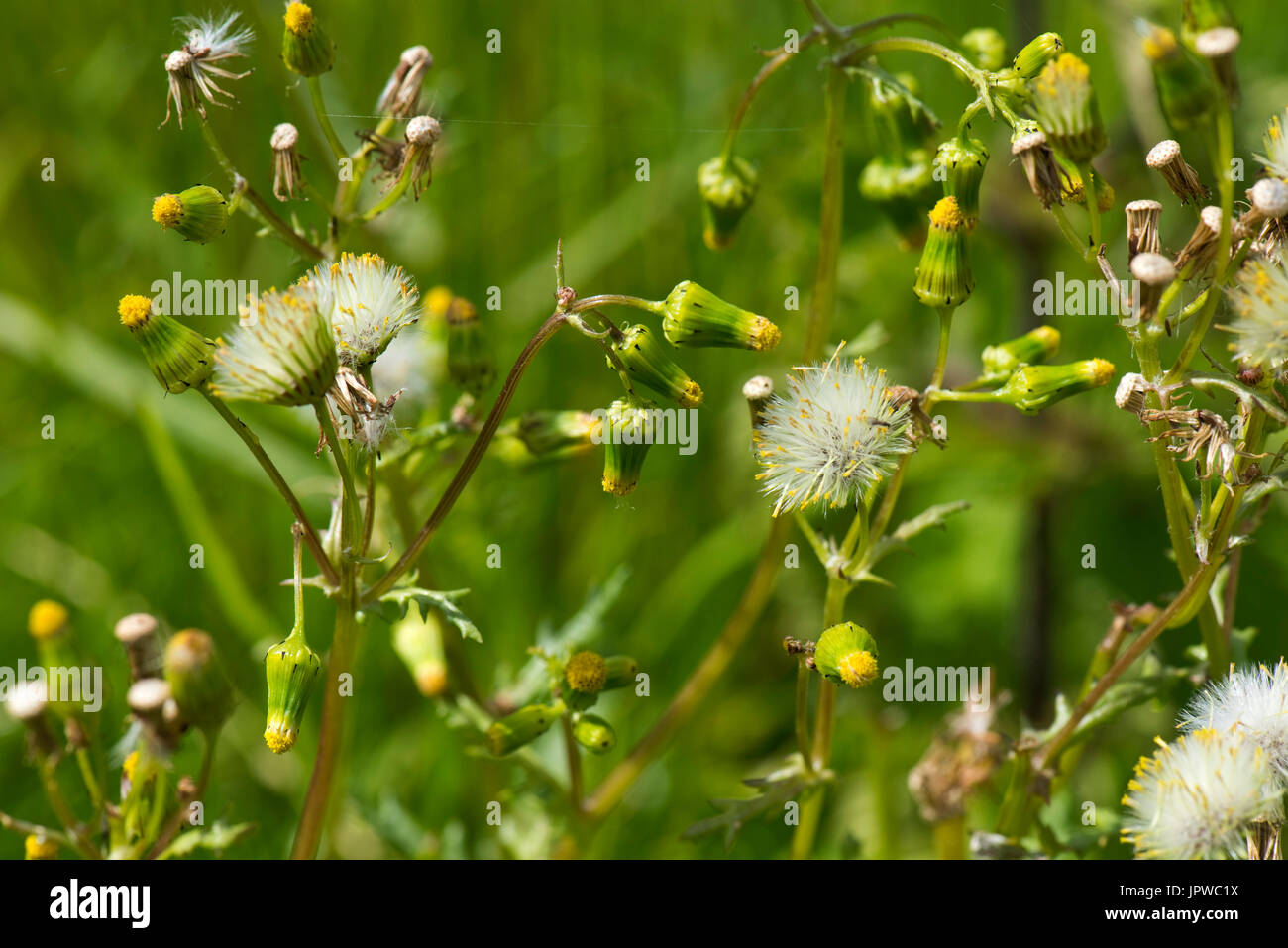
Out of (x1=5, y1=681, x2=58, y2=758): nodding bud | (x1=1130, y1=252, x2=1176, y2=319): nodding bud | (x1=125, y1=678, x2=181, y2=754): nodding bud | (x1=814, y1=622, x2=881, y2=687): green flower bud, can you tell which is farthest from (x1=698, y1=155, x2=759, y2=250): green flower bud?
(x1=5, y1=681, x2=58, y2=758): nodding bud

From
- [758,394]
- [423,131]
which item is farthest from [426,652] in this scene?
[423,131]

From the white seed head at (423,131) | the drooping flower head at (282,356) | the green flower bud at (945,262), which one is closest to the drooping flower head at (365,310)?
the drooping flower head at (282,356)

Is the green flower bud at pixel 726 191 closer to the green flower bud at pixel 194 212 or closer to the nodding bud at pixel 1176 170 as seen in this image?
the nodding bud at pixel 1176 170

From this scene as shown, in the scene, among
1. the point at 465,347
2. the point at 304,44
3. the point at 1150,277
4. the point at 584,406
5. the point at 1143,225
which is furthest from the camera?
the point at 584,406

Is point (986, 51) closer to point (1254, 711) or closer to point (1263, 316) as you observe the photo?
point (1263, 316)

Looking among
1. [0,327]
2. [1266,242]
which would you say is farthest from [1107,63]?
[0,327]

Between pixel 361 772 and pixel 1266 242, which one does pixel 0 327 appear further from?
pixel 1266 242

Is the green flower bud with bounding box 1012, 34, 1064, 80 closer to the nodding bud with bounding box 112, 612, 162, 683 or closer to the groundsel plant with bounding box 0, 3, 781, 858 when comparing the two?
the groundsel plant with bounding box 0, 3, 781, 858
